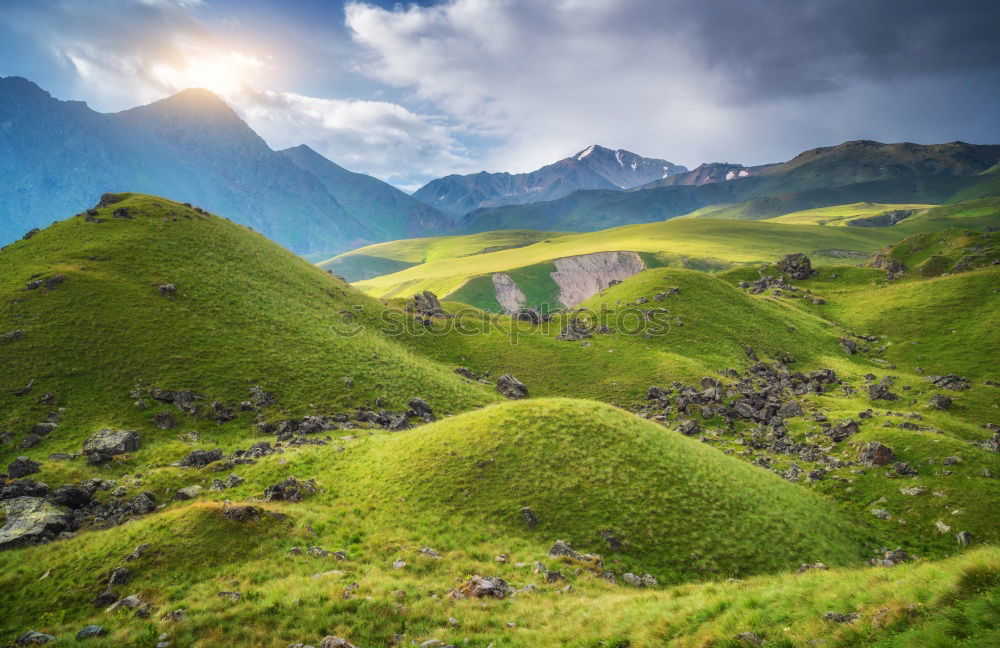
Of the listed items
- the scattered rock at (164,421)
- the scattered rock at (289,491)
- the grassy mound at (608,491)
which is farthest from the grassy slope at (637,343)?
the scattered rock at (289,491)

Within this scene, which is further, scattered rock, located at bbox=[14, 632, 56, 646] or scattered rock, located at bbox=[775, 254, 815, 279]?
scattered rock, located at bbox=[775, 254, 815, 279]

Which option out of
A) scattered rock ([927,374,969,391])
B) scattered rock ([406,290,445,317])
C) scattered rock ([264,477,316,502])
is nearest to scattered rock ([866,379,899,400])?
scattered rock ([927,374,969,391])

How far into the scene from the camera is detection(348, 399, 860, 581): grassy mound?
2847cm

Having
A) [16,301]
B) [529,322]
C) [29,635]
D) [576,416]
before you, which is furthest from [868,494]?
[16,301]

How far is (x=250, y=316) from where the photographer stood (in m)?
65.9

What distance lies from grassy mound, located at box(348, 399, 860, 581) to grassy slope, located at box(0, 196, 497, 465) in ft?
72.3

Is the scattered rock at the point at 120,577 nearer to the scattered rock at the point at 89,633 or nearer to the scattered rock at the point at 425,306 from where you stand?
the scattered rock at the point at 89,633

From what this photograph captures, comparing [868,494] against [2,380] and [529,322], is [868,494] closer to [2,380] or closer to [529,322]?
[529,322]

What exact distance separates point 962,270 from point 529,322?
11508 cm

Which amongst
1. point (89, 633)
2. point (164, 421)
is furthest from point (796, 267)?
point (89, 633)

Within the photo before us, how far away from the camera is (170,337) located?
5503 cm

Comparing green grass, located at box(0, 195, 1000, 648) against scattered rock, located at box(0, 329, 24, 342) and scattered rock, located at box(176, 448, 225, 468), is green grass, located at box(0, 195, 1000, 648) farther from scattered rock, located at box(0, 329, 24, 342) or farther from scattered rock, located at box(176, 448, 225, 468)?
scattered rock, located at box(176, 448, 225, 468)

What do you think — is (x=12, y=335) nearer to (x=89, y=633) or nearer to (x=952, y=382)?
(x=89, y=633)

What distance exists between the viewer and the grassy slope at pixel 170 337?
1791 inches
